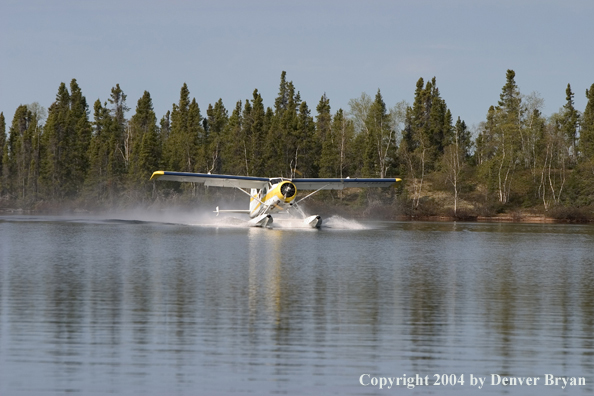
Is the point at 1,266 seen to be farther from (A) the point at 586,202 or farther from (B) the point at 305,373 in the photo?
(A) the point at 586,202

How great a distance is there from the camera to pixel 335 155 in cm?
7594

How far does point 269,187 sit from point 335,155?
44.6 metres

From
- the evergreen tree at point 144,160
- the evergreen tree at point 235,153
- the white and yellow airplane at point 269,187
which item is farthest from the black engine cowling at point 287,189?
the evergreen tree at point 144,160

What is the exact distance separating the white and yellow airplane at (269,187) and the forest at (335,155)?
2869 cm

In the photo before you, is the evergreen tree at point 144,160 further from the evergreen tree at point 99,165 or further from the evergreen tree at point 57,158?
the evergreen tree at point 57,158

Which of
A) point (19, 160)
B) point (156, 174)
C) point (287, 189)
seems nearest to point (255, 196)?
point (287, 189)

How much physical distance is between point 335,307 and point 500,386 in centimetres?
409

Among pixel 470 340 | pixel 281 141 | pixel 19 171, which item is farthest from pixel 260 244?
pixel 19 171

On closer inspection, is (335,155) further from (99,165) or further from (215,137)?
(99,165)

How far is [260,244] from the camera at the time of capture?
22578 mm

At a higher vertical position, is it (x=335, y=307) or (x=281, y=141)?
(x=281, y=141)

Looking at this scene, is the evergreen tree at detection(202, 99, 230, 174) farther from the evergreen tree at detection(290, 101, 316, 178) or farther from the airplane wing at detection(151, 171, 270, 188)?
the airplane wing at detection(151, 171, 270, 188)

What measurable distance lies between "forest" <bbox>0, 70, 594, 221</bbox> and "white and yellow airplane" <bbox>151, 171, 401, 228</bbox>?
28.7 meters

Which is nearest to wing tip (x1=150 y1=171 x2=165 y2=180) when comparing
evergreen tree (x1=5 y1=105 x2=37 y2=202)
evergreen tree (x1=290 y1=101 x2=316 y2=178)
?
evergreen tree (x1=290 y1=101 x2=316 y2=178)
